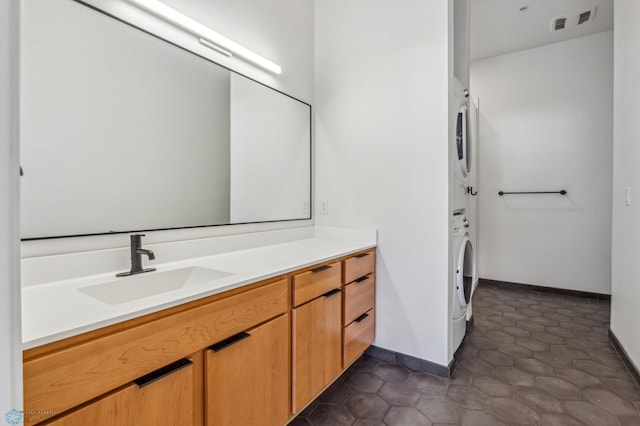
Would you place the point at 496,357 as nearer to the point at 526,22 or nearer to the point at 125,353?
the point at 125,353

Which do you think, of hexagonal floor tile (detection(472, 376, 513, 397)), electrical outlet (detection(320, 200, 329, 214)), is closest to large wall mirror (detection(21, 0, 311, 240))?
electrical outlet (detection(320, 200, 329, 214))

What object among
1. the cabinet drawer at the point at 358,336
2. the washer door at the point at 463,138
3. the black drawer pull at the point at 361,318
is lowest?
the cabinet drawer at the point at 358,336

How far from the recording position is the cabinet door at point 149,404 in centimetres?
74

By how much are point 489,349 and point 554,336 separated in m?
0.69

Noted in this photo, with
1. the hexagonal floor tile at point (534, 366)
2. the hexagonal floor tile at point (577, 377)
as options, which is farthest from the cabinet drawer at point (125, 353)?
the hexagonal floor tile at point (577, 377)

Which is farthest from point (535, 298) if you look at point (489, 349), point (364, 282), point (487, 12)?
point (487, 12)

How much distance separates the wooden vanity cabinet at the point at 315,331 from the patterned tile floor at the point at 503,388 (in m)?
0.21

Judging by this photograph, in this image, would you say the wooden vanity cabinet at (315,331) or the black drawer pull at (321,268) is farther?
the black drawer pull at (321,268)

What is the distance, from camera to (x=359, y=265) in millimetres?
1923

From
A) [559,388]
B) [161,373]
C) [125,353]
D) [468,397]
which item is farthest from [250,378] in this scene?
[559,388]

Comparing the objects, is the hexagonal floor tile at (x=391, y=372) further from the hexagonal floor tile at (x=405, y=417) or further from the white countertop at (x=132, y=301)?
the white countertop at (x=132, y=301)

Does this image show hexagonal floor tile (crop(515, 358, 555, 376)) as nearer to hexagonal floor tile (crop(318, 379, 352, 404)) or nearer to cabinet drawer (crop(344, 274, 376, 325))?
cabinet drawer (crop(344, 274, 376, 325))

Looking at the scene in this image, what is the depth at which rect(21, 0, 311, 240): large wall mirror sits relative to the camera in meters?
1.10

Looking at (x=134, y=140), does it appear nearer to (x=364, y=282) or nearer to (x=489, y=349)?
(x=364, y=282)
